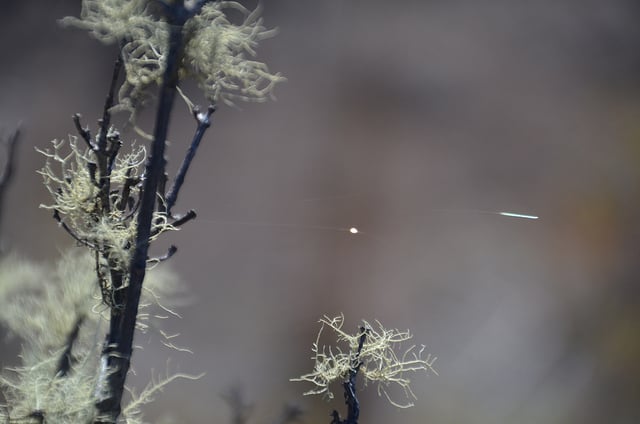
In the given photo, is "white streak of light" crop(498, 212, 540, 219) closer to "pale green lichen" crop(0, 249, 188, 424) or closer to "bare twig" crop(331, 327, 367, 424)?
"bare twig" crop(331, 327, 367, 424)

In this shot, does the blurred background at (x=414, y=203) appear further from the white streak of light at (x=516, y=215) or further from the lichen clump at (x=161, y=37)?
the lichen clump at (x=161, y=37)

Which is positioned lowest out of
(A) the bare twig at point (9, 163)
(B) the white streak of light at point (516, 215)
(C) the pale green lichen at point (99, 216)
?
(A) the bare twig at point (9, 163)

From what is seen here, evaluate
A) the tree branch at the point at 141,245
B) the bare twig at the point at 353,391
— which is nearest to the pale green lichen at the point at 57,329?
the tree branch at the point at 141,245

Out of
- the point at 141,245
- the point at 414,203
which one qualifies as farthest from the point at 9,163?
the point at 414,203

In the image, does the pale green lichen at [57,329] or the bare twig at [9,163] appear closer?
the pale green lichen at [57,329]

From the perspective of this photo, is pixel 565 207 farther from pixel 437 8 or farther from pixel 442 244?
pixel 437 8

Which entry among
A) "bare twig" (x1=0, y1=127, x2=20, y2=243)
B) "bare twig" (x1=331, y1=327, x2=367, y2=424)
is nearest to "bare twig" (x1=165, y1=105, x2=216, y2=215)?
"bare twig" (x1=331, y1=327, x2=367, y2=424)

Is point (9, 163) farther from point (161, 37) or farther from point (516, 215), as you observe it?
point (516, 215)

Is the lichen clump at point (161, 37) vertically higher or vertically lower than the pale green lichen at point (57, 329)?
higher
